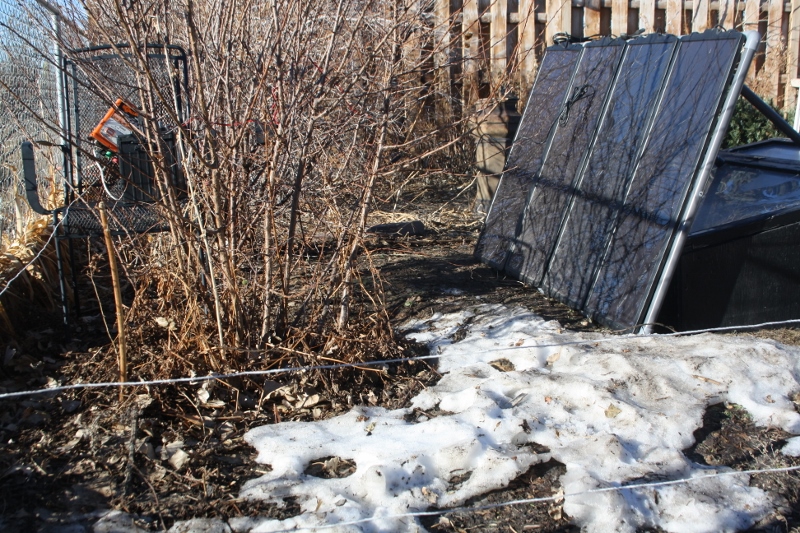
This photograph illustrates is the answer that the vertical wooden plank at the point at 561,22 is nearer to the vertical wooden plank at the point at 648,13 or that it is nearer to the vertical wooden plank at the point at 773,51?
the vertical wooden plank at the point at 648,13

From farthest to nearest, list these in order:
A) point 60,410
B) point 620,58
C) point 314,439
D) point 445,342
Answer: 1. point 620,58
2. point 445,342
3. point 60,410
4. point 314,439

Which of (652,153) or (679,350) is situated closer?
(679,350)

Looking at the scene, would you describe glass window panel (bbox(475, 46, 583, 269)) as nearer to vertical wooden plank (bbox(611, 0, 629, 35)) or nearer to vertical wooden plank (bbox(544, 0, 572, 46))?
vertical wooden plank (bbox(544, 0, 572, 46))

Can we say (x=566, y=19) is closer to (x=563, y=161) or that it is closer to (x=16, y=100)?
(x=563, y=161)

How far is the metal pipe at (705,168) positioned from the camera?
406 cm

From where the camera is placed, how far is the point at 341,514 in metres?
2.68

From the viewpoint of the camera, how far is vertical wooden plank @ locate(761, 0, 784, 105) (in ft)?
35.9

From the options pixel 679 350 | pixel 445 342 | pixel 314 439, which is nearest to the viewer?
pixel 314 439

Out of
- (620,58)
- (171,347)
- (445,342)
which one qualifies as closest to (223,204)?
(171,347)

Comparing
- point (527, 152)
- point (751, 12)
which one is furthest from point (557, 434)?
point (751, 12)

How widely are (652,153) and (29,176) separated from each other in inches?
142

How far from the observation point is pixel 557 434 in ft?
10.6

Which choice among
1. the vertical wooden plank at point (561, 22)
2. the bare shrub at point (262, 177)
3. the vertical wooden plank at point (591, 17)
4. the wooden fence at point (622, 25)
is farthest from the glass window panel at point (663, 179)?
the vertical wooden plank at point (591, 17)

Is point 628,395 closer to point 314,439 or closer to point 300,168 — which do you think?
point 314,439
